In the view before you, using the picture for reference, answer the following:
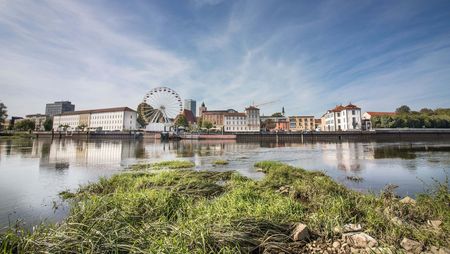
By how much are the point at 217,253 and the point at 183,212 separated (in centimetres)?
286

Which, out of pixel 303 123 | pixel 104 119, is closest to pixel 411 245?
pixel 303 123

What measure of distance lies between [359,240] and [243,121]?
439 feet

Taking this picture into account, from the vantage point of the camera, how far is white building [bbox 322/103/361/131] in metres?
105

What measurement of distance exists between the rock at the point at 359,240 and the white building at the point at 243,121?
132 meters

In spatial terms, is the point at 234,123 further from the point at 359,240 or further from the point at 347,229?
the point at 359,240

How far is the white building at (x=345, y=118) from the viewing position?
105 meters

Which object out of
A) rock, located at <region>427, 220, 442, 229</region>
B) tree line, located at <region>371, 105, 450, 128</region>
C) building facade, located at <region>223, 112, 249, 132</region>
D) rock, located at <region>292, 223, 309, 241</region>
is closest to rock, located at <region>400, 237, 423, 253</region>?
rock, located at <region>427, 220, 442, 229</region>

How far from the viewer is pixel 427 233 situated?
496 cm

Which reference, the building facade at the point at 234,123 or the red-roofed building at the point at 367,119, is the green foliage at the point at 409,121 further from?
the building facade at the point at 234,123

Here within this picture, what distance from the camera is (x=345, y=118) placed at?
356 ft

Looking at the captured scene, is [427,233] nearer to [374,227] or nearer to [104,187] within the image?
[374,227]

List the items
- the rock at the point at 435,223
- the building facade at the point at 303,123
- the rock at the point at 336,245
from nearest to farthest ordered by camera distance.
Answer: the rock at the point at 336,245
the rock at the point at 435,223
the building facade at the point at 303,123

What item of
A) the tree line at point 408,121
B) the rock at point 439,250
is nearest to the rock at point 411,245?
the rock at point 439,250

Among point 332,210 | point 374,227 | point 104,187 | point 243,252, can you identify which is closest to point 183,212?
point 243,252
